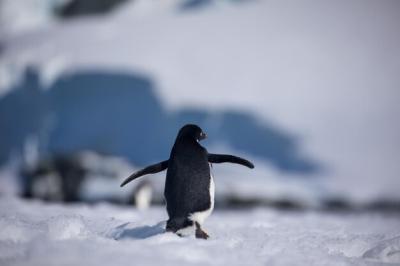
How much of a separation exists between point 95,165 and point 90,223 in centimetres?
3288

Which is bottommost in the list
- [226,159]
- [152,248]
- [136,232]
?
[152,248]

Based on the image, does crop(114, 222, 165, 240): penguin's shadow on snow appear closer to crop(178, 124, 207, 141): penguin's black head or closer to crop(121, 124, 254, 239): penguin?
crop(121, 124, 254, 239): penguin

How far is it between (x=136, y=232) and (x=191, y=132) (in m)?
0.94

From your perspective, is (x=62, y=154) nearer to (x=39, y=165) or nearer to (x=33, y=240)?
(x=39, y=165)

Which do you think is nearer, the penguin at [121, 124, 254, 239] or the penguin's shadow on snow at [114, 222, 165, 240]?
the penguin's shadow on snow at [114, 222, 165, 240]

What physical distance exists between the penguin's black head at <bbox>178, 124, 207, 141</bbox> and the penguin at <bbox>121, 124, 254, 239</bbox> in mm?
60

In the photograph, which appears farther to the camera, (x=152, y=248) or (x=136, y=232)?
(x=136, y=232)

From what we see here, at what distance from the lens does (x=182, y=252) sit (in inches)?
107

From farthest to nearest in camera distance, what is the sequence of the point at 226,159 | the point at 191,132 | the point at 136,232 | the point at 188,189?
the point at 226,159
the point at 191,132
the point at 188,189
the point at 136,232

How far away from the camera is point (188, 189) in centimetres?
360

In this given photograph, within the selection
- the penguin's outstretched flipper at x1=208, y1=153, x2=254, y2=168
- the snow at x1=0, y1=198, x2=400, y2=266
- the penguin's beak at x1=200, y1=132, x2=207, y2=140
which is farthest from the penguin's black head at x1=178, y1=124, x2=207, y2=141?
the snow at x1=0, y1=198, x2=400, y2=266

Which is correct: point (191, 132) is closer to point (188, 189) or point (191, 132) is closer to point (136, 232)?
point (188, 189)

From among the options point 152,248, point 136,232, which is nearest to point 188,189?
point 136,232

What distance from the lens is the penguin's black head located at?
13.0ft
